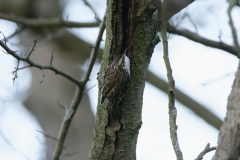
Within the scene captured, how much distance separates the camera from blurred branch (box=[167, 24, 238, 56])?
Answer: 5.53 feet

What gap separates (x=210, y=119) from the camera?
2.57 m

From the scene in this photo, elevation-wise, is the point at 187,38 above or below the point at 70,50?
below

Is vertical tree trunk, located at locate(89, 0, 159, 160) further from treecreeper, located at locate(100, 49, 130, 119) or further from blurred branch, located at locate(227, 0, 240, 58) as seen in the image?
blurred branch, located at locate(227, 0, 240, 58)

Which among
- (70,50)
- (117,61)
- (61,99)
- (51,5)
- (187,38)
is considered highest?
(51,5)

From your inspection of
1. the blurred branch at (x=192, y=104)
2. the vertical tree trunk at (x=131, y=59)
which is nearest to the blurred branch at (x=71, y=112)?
the vertical tree trunk at (x=131, y=59)

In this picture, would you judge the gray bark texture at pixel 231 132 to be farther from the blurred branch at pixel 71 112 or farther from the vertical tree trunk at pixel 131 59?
the blurred branch at pixel 71 112

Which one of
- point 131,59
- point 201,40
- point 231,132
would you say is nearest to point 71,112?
point 201,40

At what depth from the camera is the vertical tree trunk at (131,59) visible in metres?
1.07

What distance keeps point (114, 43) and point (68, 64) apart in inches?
90.1

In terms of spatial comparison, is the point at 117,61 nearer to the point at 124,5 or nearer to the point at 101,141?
the point at 124,5

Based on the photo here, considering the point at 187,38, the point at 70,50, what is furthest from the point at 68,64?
the point at 187,38

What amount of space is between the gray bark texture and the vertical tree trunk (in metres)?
0.41

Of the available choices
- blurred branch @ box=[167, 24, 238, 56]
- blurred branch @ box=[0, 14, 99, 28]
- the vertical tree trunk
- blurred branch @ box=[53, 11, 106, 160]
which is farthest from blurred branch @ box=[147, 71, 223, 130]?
the vertical tree trunk

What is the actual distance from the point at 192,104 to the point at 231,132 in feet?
6.56
